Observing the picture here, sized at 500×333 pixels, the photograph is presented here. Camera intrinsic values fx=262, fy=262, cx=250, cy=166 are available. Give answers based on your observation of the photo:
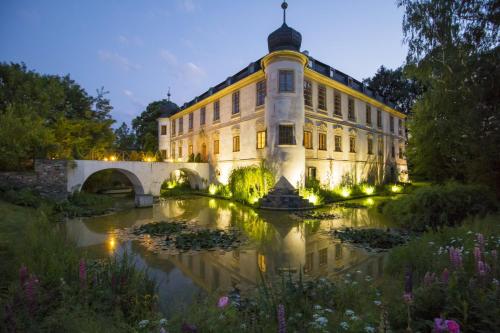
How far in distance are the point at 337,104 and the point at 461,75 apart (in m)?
12.2

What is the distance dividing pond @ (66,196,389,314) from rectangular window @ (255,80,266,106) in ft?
29.6

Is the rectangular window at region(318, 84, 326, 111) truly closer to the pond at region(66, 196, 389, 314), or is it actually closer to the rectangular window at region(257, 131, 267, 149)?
the rectangular window at region(257, 131, 267, 149)

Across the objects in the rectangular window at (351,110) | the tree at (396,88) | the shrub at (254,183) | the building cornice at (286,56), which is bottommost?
the shrub at (254,183)

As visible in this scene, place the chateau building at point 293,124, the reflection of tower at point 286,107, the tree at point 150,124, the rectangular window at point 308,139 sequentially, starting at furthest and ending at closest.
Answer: the tree at point 150,124 → the rectangular window at point 308,139 → the chateau building at point 293,124 → the reflection of tower at point 286,107

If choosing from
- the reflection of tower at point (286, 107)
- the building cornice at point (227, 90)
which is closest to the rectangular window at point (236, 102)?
the building cornice at point (227, 90)

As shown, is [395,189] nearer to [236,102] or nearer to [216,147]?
[236,102]

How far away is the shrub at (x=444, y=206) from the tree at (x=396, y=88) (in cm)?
2992

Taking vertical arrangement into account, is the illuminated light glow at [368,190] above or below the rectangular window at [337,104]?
below

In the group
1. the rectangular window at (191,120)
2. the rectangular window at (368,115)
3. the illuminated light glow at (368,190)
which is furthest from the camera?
the rectangular window at (191,120)

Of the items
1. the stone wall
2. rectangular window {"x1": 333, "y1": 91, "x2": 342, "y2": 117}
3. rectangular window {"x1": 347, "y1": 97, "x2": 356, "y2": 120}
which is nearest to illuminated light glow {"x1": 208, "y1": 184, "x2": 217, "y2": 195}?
the stone wall

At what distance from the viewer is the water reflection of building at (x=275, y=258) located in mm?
5809

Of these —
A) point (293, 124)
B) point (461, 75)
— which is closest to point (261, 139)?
point (293, 124)

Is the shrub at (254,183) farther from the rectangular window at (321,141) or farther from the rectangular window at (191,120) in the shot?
the rectangular window at (191,120)

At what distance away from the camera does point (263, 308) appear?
11.6ft
